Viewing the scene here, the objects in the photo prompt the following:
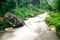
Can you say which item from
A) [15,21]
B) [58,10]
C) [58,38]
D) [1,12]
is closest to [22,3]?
[58,10]

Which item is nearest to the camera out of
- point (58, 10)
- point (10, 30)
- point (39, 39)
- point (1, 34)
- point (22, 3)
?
point (39, 39)

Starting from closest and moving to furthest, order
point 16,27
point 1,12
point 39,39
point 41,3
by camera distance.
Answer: point 39,39 → point 16,27 → point 1,12 → point 41,3

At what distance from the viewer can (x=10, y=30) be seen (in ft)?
41.4

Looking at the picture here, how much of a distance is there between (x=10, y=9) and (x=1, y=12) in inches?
58.2

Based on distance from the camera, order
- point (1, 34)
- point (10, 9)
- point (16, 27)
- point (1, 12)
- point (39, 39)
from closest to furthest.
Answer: point (39, 39) → point (1, 34) → point (16, 27) → point (1, 12) → point (10, 9)

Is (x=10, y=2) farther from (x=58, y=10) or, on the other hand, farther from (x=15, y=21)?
(x=58, y=10)

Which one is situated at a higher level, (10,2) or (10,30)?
(10,2)

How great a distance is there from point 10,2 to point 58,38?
909 cm

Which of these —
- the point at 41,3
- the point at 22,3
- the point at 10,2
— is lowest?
the point at 41,3

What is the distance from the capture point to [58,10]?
64.6 ft

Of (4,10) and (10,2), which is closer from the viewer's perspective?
(4,10)

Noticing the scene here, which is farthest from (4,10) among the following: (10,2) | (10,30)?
(10,30)

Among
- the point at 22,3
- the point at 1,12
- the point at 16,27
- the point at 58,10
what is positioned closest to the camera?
the point at 16,27

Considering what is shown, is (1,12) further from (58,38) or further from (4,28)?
(58,38)
